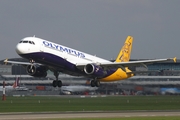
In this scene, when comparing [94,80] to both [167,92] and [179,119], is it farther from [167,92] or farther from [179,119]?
[167,92]

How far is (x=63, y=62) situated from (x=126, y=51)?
20.3 metres

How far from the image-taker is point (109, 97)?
108375 mm

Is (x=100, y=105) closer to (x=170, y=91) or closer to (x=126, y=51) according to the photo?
(x=126, y=51)

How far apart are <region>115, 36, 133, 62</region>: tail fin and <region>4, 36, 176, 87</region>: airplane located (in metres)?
5.15

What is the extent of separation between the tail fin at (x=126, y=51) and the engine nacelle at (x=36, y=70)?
52.7 ft

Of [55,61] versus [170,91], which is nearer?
[55,61]

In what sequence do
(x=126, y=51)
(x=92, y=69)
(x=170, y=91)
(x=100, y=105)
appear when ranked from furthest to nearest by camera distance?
(x=170, y=91)
(x=126, y=51)
(x=100, y=105)
(x=92, y=69)

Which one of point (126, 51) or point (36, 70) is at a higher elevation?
point (126, 51)

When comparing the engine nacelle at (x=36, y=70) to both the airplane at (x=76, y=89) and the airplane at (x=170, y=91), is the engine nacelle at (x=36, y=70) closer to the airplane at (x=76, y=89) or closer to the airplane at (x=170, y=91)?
the airplane at (x=170, y=91)

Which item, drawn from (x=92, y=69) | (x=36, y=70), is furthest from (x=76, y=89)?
(x=92, y=69)

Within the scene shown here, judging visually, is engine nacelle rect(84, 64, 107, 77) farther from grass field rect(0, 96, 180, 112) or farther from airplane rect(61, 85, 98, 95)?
airplane rect(61, 85, 98, 95)

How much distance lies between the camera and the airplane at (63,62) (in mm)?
68375

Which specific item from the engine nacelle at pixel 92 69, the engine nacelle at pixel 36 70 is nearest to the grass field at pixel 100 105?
the engine nacelle at pixel 36 70

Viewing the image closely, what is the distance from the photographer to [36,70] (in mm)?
73062
